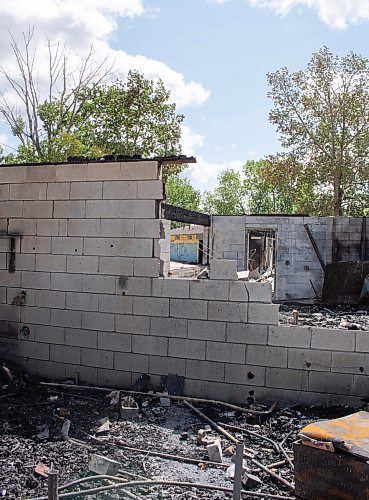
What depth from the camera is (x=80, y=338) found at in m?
6.02

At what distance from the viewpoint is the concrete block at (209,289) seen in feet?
18.0

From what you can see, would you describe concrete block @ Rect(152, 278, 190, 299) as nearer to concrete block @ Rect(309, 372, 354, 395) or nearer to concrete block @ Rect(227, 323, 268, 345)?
concrete block @ Rect(227, 323, 268, 345)

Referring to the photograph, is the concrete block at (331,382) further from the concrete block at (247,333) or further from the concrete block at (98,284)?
the concrete block at (98,284)

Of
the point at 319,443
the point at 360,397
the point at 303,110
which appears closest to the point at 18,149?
the point at 303,110

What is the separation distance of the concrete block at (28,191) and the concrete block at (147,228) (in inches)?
51.9

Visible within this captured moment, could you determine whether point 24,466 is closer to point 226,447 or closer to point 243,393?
point 226,447

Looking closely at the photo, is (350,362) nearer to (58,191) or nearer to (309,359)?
(309,359)

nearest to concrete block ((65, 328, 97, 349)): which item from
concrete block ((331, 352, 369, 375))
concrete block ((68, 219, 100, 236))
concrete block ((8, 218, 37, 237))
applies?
concrete block ((68, 219, 100, 236))

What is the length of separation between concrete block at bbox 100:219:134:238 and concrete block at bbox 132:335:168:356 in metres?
1.19

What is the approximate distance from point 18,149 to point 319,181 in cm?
1033

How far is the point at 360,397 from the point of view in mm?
5070

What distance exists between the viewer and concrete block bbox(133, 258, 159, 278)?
224 inches

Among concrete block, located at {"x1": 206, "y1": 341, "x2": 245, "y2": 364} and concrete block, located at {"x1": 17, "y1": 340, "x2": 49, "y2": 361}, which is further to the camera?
concrete block, located at {"x1": 17, "y1": 340, "x2": 49, "y2": 361}

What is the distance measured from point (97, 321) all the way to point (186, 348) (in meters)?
1.14
